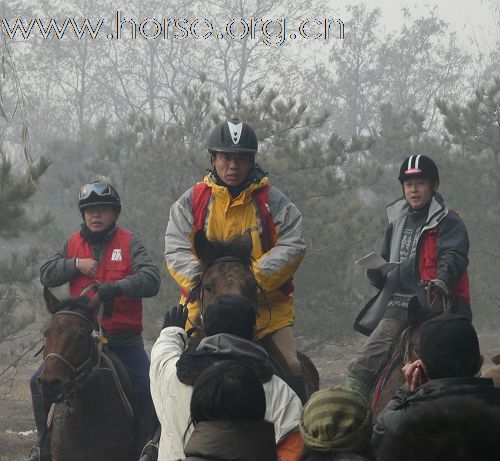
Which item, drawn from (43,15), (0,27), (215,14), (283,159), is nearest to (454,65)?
(215,14)

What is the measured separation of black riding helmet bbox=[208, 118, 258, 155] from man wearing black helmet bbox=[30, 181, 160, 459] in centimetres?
112

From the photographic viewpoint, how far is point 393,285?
7.52 m

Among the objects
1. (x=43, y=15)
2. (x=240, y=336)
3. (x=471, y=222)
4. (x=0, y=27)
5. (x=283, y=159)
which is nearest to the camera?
(x=240, y=336)

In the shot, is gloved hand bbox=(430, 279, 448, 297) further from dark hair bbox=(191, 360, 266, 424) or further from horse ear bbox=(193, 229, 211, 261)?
dark hair bbox=(191, 360, 266, 424)

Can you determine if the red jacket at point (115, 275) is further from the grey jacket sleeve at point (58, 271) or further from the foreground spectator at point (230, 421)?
the foreground spectator at point (230, 421)

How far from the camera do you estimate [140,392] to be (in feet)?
23.7

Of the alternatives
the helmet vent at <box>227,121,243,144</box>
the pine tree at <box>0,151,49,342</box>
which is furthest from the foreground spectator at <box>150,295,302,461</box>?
the pine tree at <box>0,151,49,342</box>

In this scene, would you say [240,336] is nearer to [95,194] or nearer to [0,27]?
[95,194]

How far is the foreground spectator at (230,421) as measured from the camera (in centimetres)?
336

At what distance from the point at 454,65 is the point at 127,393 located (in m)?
50.1

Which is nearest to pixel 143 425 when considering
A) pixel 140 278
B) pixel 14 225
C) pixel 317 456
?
pixel 140 278

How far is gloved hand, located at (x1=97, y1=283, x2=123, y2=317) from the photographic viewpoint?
7.06 m

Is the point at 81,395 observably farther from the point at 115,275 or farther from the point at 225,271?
the point at 225,271

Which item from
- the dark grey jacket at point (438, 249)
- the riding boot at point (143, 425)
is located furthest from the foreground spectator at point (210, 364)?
the dark grey jacket at point (438, 249)
